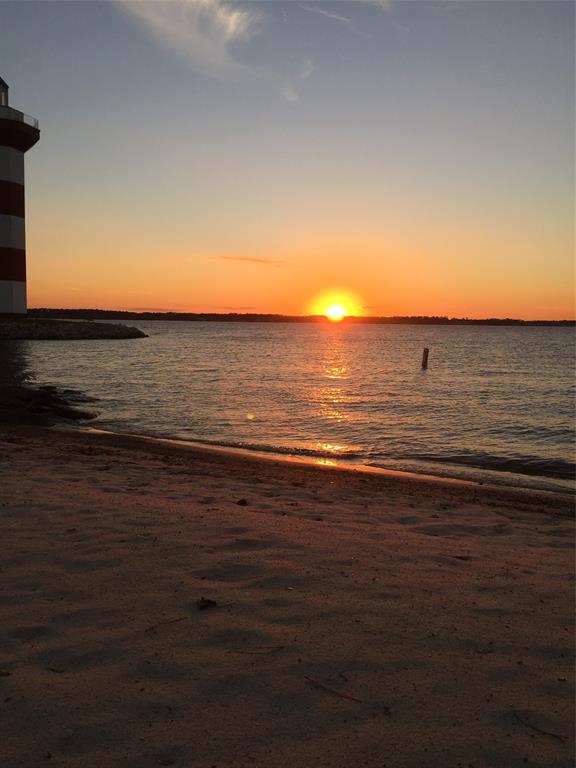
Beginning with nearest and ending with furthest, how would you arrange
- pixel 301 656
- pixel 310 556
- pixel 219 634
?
pixel 301 656
pixel 219 634
pixel 310 556

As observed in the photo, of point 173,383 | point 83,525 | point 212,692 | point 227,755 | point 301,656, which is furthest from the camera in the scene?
point 173,383

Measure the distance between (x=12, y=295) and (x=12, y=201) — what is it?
28.4 feet

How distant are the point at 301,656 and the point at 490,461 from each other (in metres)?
11.5

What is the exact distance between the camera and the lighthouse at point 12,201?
5266 cm

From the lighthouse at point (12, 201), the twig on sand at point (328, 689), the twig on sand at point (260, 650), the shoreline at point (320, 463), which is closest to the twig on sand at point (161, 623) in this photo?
the twig on sand at point (260, 650)

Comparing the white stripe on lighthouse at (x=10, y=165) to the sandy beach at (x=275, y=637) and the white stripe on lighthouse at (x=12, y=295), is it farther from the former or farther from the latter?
the sandy beach at (x=275, y=637)

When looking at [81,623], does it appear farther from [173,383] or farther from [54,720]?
[173,383]

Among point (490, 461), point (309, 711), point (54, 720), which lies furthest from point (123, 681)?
point (490, 461)

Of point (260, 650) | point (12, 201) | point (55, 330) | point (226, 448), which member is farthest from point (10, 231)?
point (260, 650)

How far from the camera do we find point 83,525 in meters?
6.08

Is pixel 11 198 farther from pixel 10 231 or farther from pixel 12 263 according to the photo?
pixel 12 263

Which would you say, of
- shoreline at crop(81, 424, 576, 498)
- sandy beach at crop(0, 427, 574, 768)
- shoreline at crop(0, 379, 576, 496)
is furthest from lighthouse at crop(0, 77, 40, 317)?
sandy beach at crop(0, 427, 574, 768)

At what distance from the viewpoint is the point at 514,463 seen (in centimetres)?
1398

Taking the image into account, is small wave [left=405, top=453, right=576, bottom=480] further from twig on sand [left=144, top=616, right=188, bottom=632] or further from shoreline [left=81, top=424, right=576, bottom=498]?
twig on sand [left=144, top=616, right=188, bottom=632]
